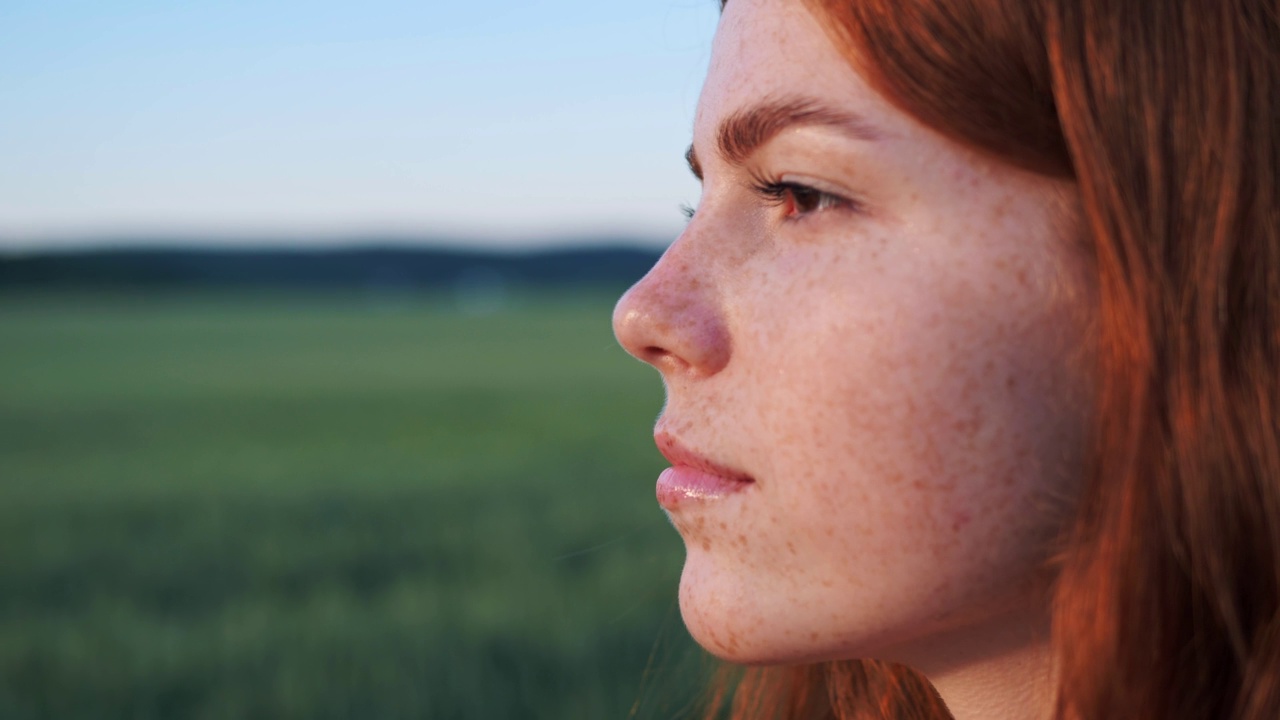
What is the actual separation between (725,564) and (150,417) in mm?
17196

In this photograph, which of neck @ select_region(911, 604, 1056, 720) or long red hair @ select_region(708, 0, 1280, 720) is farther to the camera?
neck @ select_region(911, 604, 1056, 720)

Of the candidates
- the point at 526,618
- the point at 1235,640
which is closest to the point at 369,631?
the point at 526,618

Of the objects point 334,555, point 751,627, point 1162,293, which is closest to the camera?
point 1162,293

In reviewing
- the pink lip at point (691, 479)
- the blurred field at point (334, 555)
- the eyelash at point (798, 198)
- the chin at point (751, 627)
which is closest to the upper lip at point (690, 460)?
the pink lip at point (691, 479)

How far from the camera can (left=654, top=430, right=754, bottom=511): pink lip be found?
4.73 feet

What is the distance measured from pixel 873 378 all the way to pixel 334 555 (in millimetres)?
7080

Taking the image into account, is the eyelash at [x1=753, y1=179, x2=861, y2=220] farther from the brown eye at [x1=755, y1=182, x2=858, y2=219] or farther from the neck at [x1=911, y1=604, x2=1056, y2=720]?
the neck at [x1=911, y1=604, x2=1056, y2=720]

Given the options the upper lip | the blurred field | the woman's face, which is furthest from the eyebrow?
→ the blurred field

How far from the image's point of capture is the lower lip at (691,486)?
144cm

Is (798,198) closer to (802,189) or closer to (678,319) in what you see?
(802,189)

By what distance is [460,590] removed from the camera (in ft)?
21.9

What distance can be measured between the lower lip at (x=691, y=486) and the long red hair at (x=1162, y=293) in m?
0.38

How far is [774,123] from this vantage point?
1402mm


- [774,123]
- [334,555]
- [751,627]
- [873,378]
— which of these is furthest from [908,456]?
[334,555]
